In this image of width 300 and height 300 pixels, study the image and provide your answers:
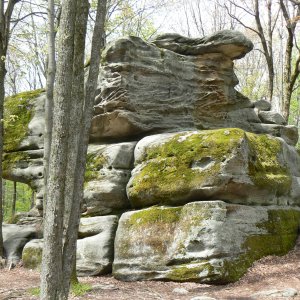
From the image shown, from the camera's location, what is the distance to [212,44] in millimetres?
13367

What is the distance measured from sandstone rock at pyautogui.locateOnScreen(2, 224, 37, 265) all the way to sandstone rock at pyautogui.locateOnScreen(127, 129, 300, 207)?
4283 millimetres

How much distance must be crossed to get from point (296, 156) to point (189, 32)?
681 inches

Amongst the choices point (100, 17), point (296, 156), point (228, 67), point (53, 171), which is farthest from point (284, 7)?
point (53, 171)

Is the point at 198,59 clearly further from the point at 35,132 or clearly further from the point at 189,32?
the point at 189,32

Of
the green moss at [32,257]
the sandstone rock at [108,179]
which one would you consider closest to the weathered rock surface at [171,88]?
the sandstone rock at [108,179]

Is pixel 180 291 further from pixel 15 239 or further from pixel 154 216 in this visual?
pixel 15 239

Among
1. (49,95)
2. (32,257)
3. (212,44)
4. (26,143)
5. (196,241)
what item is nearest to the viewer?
(196,241)

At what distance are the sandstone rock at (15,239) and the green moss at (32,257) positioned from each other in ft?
1.81

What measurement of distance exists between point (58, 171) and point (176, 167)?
450cm

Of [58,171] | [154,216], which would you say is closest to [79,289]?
[154,216]

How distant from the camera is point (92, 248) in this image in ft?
35.2

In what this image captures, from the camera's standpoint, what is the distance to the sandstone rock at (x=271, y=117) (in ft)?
46.8

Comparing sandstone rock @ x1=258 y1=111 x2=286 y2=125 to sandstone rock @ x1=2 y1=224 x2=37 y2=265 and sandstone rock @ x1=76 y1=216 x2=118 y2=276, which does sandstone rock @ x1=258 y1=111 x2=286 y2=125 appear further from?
sandstone rock @ x1=2 y1=224 x2=37 y2=265

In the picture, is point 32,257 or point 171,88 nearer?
point 32,257
